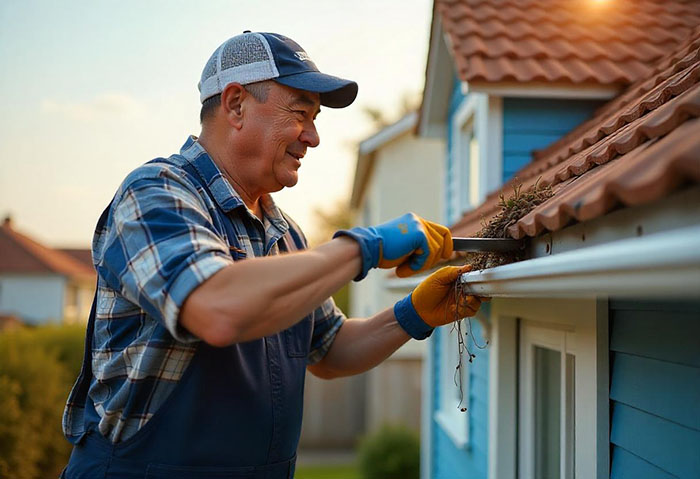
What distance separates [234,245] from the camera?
2531mm

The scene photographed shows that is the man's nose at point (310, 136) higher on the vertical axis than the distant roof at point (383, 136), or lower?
lower

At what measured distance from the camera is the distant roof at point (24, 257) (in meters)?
32.4

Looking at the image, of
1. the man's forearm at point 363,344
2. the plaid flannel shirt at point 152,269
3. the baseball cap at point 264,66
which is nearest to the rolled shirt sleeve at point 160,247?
the plaid flannel shirt at point 152,269

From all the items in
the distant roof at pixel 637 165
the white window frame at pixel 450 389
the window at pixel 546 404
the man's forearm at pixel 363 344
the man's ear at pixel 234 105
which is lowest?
the white window frame at pixel 450 389

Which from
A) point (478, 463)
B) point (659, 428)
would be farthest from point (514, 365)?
point (659, 428)

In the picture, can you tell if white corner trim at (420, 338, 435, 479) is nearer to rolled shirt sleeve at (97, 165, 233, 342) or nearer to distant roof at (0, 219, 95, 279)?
rolled shirt sleeve at (97, 165, 233, 342)

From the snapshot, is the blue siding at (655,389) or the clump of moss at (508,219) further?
the clump of moss at (508,219)

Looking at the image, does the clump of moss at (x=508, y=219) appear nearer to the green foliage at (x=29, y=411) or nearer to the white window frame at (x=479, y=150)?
the white window frame at (x=479, y=150)

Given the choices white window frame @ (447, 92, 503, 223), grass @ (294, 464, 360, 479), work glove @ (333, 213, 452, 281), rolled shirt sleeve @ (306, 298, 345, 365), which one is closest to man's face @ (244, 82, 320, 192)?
work glove @ (333, 213, 452, 281)

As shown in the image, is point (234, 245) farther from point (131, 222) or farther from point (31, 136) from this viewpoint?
point (31, 136)

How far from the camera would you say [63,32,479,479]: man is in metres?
1.90

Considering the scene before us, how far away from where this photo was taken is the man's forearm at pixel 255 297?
1829 millimetres

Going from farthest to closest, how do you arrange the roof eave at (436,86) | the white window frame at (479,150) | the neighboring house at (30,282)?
1. the neighboring house at (30,282)
2. the roof eave at (436,86)
3. the white window frame at (479,150)

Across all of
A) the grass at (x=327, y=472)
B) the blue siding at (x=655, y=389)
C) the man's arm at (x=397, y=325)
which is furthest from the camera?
the grass at (x=327, y=472)
